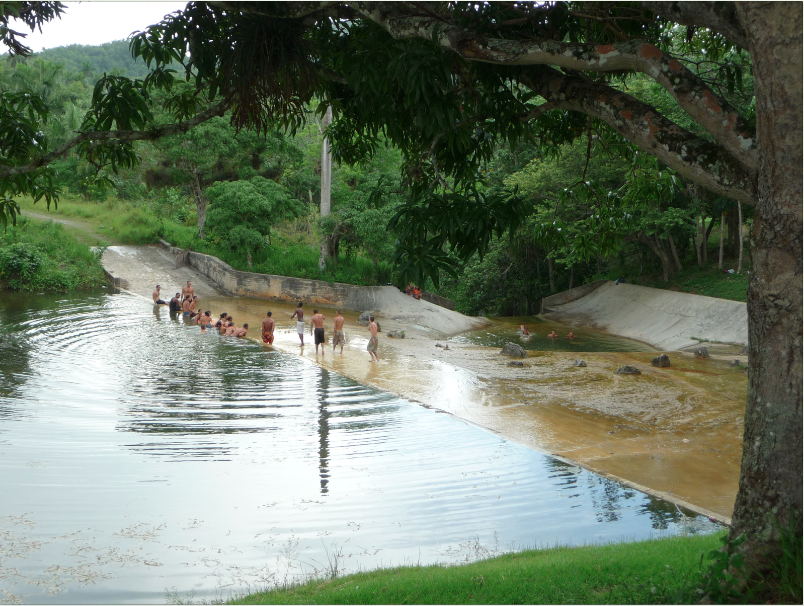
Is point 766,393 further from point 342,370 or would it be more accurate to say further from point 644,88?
point 644,88

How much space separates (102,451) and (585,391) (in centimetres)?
958

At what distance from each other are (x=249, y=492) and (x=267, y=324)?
1095 cm

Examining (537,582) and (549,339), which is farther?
(549,339)

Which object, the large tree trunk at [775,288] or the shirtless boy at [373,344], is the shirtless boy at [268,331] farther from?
the large tree trunk at [775,288]

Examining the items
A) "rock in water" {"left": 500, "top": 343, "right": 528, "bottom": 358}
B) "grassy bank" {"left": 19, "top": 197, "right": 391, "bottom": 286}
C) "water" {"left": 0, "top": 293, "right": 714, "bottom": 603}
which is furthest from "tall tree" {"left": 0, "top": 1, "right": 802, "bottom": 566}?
"grassy bank" {"left": 19, "top": 197, "right": 391, "bottom": 286}

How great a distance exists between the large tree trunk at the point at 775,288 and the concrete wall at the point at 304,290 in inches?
920

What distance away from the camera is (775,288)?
3.54 metres

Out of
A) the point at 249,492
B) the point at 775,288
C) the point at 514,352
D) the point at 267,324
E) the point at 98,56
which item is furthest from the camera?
the point at 98,56

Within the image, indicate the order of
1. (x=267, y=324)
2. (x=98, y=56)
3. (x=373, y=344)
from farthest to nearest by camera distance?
(x=98, y=56) < (x=267, y=324) < (x=373, y=344)

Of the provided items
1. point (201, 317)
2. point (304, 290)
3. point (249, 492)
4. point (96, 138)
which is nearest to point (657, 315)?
point (304, 290)

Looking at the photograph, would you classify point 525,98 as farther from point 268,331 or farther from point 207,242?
point 207,242

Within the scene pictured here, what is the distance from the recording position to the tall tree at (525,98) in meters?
3.55

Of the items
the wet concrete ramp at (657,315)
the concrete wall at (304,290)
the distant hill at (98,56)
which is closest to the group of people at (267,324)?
the concrete wall at (304,290)

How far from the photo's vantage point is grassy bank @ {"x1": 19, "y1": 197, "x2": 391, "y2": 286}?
2886 centimetres
